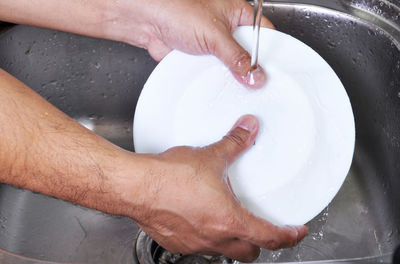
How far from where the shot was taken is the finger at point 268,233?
0.62m

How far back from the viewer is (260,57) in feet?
2.55

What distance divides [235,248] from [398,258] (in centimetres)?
29

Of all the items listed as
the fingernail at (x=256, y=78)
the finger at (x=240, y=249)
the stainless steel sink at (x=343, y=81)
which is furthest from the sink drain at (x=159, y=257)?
the fingernail at (x=256, y=78)

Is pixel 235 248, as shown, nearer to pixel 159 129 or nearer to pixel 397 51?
pixel 159 129

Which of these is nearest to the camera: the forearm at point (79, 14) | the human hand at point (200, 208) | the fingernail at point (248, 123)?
the human hand at point (200, 208)

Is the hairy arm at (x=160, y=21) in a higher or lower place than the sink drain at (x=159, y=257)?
higher

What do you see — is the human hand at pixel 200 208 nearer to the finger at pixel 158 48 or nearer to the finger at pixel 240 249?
the finger at pixel 240 249

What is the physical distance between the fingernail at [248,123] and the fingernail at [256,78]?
0.06 meters

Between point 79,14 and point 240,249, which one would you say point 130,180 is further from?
point 79,14

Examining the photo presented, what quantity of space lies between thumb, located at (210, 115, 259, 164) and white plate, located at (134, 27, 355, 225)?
1.0 inches

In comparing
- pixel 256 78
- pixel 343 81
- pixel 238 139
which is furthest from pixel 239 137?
pixel 343 81

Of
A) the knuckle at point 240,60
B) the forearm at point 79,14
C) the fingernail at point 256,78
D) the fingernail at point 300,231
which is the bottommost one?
the fingernail at point 300,231

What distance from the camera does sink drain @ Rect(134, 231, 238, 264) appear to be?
86cm

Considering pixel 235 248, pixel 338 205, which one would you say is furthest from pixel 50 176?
pixel 338 205
